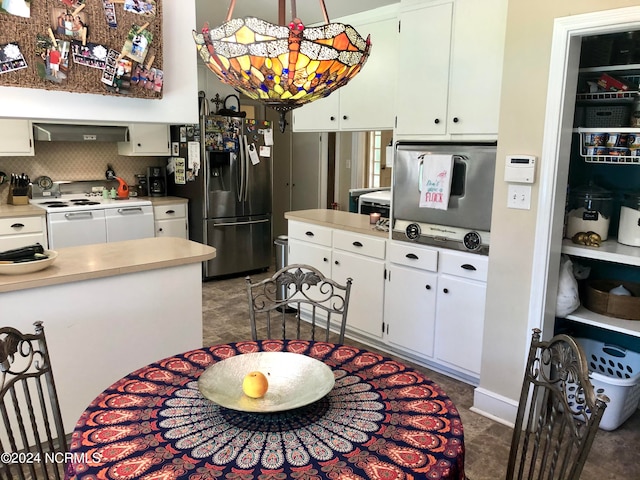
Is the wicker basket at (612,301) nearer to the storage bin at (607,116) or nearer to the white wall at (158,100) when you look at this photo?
the storage bin at (607,116)

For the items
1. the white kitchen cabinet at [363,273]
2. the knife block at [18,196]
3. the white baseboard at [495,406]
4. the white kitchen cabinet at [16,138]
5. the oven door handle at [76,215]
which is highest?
the white kitchen cabinet at [16,138]

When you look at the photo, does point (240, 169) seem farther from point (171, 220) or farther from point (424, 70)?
point (424, 70)

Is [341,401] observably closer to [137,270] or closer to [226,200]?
[137,270]

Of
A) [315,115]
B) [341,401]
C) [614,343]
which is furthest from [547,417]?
[315,115]

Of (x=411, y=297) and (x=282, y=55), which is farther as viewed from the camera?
(x=411, y=297)

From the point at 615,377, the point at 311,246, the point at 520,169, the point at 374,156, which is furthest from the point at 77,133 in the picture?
the point at 615,377

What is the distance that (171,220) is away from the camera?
17.5 ft

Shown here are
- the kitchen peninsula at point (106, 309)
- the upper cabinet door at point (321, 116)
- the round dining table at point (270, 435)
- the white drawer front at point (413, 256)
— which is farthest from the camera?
the upper cabinet door at point (321, 116)

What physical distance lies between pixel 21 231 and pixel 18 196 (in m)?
0.58

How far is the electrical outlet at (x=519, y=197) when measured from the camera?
2.52 m

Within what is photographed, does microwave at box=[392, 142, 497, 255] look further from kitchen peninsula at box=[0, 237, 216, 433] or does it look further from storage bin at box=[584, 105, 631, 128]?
kitchen peninsula at box=[0, 237, 216, 433]

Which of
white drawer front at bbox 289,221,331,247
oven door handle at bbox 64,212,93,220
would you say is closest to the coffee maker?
oven door handle at bbox 64,212,93,220

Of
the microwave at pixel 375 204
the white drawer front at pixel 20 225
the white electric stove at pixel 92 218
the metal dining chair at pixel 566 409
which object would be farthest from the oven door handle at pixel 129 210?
the metal dining chair at pixel 566 409

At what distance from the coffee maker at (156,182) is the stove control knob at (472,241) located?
3836 millimetres
